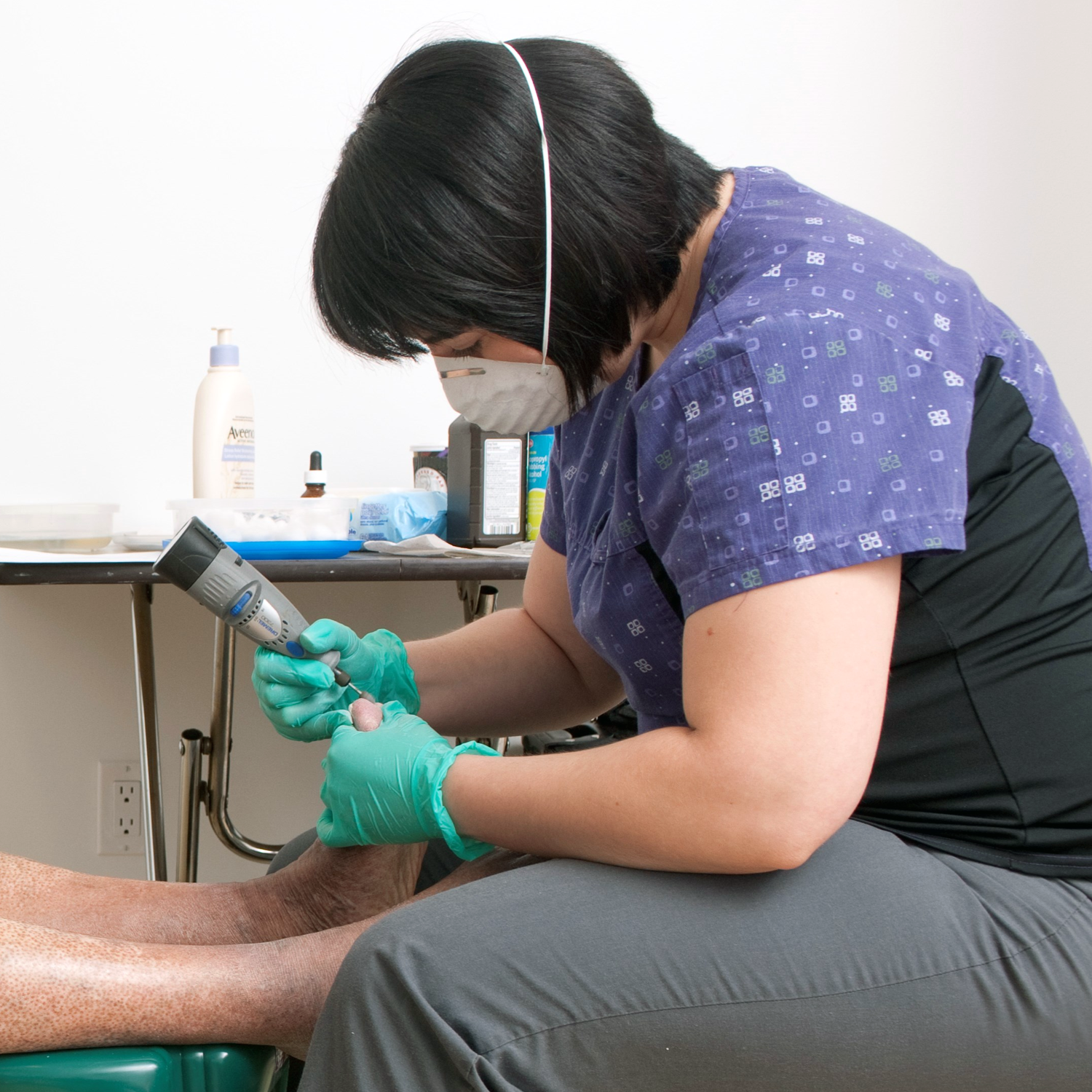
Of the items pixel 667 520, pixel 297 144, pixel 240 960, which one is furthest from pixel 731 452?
pixel 297 144

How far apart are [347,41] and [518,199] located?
49.9 inches

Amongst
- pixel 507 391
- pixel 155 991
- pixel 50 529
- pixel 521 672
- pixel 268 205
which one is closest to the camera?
pixel 155 991

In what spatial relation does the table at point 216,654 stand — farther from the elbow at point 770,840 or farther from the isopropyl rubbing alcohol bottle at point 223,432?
the elbow at point 770,840

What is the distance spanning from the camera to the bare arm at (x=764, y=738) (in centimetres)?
57

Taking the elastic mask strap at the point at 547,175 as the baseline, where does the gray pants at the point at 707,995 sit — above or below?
below

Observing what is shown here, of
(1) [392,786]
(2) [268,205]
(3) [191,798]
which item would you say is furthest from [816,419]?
(2) [268,205]

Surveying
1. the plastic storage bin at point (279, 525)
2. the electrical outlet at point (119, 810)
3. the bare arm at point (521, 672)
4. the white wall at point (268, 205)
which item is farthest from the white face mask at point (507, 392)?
the electrical outlet at point (119, 810)

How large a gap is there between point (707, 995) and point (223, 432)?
3.89ft

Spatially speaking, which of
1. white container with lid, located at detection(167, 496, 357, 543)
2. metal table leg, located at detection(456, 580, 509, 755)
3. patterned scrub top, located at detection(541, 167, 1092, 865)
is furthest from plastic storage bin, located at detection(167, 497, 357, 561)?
patterned scrub top, located at detection(541, 167, 1092, 865)

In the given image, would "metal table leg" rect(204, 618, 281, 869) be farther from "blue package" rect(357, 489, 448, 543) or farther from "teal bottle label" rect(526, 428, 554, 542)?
"teal bottle label" rect(526, 428, 554, 542)

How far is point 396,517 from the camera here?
1.50 m

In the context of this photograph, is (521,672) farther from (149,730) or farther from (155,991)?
(149,730)

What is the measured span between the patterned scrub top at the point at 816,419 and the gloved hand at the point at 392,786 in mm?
192

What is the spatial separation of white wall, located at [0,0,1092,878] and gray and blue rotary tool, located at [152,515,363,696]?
955mm
